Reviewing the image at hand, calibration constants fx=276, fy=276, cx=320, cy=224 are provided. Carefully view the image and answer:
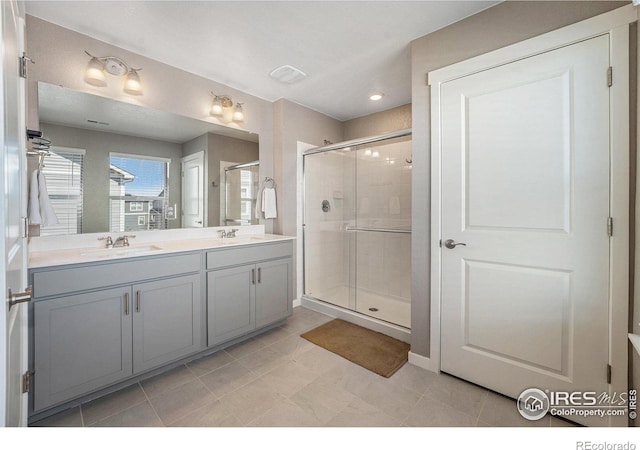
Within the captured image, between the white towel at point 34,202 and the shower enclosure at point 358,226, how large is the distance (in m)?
2.31

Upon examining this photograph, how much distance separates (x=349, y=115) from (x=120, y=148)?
268 cm

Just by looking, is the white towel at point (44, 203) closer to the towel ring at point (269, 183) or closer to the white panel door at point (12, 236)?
the white panel door at point (12, 236)

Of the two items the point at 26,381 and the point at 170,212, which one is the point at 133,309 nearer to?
the point at 26,381

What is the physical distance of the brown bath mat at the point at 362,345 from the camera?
2105 millimetres

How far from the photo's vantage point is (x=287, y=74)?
Answer: 102 inches

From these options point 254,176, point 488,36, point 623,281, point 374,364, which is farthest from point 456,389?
point 254,176

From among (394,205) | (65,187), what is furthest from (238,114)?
(394,205)

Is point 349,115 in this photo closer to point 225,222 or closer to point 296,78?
point 296,78

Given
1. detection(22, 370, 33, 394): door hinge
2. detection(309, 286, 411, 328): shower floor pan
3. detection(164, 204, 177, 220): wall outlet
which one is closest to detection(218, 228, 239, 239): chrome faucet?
detection(164, 204, 177, 220): wall outlet

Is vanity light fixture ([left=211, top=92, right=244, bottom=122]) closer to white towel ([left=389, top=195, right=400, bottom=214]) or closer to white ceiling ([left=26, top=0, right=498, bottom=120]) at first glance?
white ceiling ([left=26, top=0, right=498, bottom=120])

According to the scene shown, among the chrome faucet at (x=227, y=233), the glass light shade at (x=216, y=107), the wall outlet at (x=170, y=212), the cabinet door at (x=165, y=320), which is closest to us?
the cabinet door at (x=165, y=320)

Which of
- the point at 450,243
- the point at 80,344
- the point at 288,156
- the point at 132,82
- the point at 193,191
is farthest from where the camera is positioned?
the point at 288,156

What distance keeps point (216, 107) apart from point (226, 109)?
132mm

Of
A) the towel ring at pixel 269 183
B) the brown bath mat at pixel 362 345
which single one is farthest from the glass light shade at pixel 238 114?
the brown bath mat at pixel 362 345
